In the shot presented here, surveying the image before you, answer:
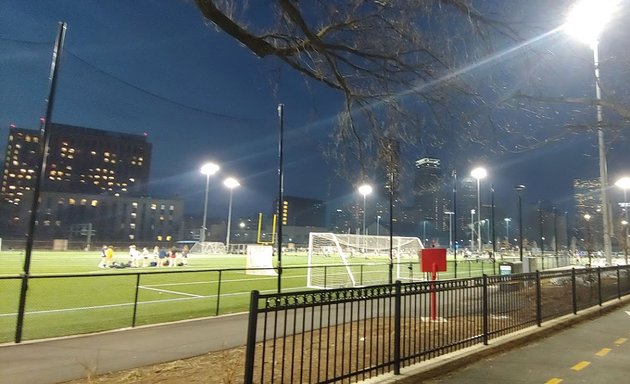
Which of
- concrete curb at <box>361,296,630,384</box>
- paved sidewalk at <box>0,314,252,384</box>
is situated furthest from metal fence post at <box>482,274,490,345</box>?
paved sidewalk at <box>0,314,252,384</box>

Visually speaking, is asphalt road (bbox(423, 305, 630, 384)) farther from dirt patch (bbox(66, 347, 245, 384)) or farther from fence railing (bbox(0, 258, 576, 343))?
fence railing (bbox(0, 258, 576, 343))

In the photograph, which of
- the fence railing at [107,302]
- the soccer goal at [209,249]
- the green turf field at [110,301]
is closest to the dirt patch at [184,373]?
the green turf field at [110,301]

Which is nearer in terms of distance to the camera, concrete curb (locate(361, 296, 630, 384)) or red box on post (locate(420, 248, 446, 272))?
concrete curb (locate(361, 296, 630, 384))

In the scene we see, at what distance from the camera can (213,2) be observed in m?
6.11

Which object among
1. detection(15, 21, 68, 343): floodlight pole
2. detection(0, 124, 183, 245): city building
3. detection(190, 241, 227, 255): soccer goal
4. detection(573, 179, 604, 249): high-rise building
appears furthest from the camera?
detection(0, 124, 183, 245): city building

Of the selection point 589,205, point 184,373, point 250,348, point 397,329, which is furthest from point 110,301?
point 589,205

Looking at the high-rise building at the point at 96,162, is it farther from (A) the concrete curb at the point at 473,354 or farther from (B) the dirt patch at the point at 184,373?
(A) the concrete curb at the point at 473,354

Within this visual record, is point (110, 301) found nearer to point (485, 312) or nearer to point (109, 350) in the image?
point (109, 350)

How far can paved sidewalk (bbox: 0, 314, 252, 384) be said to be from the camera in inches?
260

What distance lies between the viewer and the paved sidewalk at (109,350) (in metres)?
6.60

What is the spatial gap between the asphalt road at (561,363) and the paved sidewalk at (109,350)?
4.40m

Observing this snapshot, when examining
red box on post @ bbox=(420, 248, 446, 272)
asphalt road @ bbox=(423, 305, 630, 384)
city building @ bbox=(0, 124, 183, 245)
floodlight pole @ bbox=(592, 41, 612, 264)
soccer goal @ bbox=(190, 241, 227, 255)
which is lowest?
asphalt road @ bbox=(423, 305, 630, 384)

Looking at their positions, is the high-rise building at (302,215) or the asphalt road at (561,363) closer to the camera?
Result: the asphalt road at (561,363)

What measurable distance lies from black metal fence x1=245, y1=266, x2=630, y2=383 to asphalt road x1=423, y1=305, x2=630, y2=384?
0.64 m
